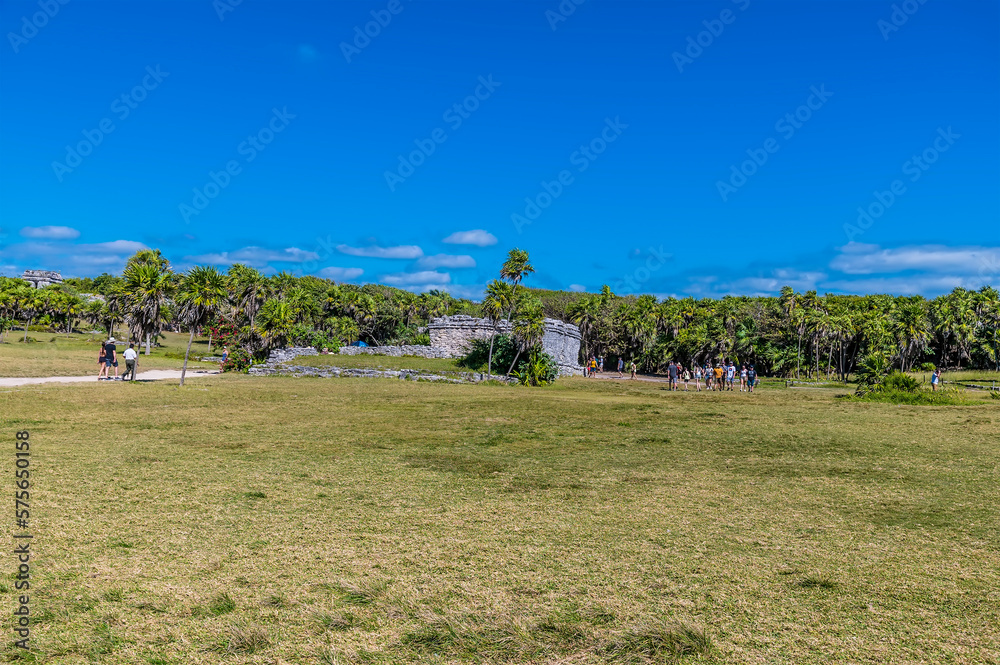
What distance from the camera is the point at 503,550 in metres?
6.11

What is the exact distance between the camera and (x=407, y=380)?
33.5m

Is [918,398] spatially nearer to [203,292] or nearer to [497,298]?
[497,298]

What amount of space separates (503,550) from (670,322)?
201 feet

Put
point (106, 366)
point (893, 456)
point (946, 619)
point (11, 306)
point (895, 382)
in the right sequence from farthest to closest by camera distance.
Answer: point (11, 306) → point (895, 382) → point (106, 366) → point (893, 456) → point (946, 619)

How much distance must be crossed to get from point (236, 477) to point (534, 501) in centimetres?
422

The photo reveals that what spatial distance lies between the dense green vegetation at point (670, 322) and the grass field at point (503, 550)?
3236cm

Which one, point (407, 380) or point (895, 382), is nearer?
point (895, 382)

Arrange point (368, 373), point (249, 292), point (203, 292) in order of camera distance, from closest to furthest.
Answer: point (368, 373) < point (203, 292) < point (249, 292)

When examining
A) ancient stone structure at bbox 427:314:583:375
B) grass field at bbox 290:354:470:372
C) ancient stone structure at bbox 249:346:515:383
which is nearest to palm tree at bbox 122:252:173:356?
ancient stone structure at bbox 249:346:515:383

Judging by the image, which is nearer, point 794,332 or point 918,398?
point 918,398

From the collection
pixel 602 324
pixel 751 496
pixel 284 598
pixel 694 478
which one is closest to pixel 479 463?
pixel 694 478

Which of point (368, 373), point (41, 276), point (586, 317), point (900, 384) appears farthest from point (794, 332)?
point (41, 276)

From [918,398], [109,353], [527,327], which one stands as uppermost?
[527,327]

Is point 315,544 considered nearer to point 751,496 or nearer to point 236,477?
point 236,477
